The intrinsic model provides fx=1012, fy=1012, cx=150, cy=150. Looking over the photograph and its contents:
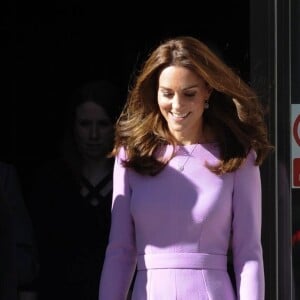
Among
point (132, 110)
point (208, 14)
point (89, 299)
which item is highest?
point (208, 14)

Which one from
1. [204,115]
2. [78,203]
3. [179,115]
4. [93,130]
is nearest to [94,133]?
[93,130]

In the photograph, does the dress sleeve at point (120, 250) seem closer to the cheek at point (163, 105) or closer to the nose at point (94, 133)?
the cheek at point (163, 105)

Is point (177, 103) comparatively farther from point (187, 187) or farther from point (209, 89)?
point (187, 187)

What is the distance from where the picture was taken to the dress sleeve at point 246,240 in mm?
3139

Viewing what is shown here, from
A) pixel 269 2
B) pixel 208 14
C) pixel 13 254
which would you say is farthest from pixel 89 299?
pixel 208 14

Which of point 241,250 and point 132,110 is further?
point 132,110

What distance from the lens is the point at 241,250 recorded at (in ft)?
10.4

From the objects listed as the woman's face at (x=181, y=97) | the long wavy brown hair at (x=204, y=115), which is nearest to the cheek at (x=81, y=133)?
the long wavy brown hair at (x=204, y=115)

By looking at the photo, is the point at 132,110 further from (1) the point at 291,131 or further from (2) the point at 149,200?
(1) the point at 291,131

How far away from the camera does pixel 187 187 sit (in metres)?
3.19

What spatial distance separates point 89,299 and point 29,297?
350mm

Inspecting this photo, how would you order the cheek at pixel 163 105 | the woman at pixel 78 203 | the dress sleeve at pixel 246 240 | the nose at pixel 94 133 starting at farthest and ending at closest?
the nose at pixel 94 133 → the woman at pixel 78 203 → the cheek at pixel 163 105 → the dress sleeve at pixel 246 240

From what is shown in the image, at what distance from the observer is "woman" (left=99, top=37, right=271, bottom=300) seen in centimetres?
315

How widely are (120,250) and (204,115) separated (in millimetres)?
540
